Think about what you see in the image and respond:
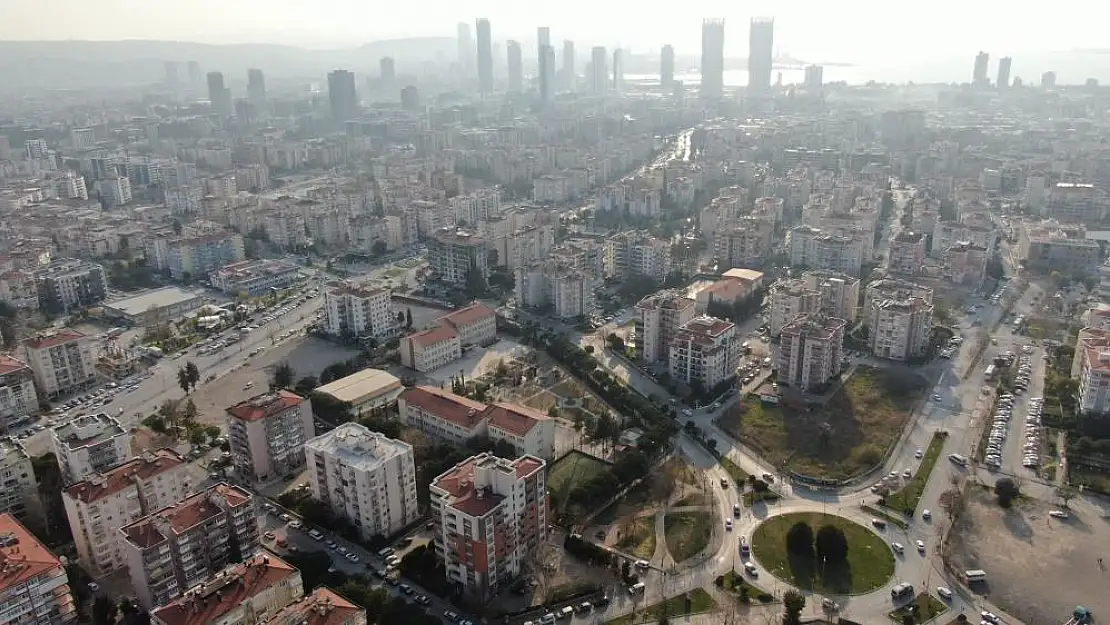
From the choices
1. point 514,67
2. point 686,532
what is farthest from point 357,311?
point 514,67

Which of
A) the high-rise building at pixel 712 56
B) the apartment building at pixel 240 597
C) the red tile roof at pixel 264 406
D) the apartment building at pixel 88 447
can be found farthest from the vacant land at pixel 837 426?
the high-rise building at pixel 712 56

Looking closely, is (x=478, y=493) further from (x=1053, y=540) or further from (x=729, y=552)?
(x=1053, y=540)

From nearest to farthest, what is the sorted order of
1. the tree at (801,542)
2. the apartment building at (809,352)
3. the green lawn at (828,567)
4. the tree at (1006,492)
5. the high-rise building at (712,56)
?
the green lawn at (828,567) → the tree at (801,542) → the tree at (1006,492) → the apartment building at (809,352) → the high-rise building at (712,56)

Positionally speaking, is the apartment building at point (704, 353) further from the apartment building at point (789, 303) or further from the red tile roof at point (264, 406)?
the red tile roof at point (264, 406)

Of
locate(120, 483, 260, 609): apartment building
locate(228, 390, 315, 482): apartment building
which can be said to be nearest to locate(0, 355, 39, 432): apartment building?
locate(228, 390, 315, 482): apartment building

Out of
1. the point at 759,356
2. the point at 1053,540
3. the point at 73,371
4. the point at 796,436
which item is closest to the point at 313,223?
the point at 73,371

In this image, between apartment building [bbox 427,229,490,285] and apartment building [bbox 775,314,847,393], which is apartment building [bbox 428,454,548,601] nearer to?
apartment building [bbox 775,314,847,393]

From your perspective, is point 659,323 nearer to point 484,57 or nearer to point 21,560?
point 21,560
